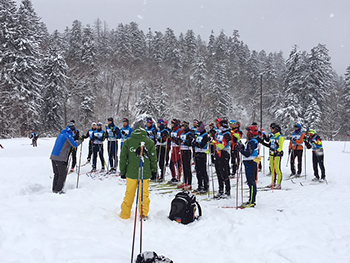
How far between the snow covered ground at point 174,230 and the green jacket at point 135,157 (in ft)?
3.33

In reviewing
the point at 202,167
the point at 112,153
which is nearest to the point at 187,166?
the point at 202,167

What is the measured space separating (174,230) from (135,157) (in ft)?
5.59

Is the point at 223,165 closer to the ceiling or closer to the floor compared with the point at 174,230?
closer to the ceiling

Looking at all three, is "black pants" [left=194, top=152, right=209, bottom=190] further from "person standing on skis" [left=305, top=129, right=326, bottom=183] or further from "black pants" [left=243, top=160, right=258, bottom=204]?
"person standing on skis" [left=305, top=129, right=326, bottom=183]

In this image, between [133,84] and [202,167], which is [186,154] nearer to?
[202,167]

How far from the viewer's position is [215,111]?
4084 centimetres

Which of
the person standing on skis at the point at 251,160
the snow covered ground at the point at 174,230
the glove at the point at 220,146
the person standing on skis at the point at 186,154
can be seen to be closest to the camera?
the snow covered ground at the point at 174,230

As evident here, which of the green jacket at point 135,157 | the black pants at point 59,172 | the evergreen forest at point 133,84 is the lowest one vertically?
the black pants at point 59,172

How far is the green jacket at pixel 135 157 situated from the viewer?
17.4 ft

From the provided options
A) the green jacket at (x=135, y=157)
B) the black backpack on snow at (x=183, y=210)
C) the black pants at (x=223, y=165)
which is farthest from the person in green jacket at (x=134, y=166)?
the black pants at (x=223, y=165)

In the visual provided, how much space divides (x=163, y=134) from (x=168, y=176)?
2.24 meters

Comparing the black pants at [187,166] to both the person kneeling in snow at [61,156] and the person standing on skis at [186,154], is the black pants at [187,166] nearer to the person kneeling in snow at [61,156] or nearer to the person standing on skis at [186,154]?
the person standing on skis at [186,154]

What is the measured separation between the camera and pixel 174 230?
5.02 meters

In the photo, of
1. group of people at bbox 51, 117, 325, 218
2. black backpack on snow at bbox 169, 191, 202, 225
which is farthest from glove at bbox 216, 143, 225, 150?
black backpack on snow at bbox 169, 191, 202, 225
